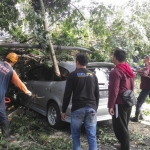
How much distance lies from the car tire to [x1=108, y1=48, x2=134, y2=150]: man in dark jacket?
75.5 inches

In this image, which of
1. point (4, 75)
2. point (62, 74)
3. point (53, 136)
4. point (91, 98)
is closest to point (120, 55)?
point (91, 98)

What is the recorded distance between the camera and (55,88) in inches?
212

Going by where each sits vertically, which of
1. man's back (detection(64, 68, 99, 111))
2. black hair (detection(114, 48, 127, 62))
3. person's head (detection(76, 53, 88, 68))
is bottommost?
man's back (detection(64, 68, 99, 111))

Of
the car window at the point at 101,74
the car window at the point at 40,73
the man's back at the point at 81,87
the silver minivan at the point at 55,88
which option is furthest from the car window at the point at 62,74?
the man's back at the point at 81,87

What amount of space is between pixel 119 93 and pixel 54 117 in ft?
7.99

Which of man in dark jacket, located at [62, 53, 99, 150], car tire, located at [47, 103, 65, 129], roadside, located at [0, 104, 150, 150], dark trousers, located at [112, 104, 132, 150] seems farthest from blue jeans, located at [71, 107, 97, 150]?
car tire, located at [47, 103, 65, 129]

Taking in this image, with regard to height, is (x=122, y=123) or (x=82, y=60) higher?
(x=82, y=60)

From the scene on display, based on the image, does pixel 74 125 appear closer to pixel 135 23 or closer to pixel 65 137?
pixel 65 137

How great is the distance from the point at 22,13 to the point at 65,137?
3.75 meters

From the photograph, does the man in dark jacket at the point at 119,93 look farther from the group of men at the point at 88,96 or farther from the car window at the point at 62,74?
the car window at the point at 62,74

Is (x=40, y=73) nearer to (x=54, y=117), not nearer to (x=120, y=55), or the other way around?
(x=54, y=117)

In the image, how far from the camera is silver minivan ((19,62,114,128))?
4914 mm

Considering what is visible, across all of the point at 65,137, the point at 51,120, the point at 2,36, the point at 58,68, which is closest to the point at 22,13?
the point at 2,36

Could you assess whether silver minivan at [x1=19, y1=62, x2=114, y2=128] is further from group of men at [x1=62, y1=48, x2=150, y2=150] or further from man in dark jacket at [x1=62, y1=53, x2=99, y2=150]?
man in dark jacket at [x1=62, y1=53, x2=99, y2=150]
